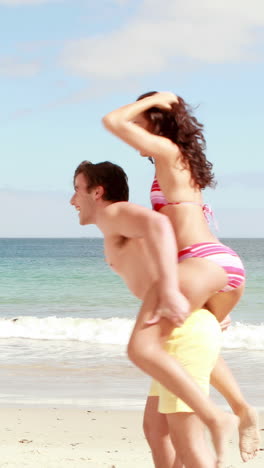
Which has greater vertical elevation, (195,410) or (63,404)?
(195,410)

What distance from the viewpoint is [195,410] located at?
3016mm

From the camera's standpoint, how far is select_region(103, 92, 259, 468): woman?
3.11 m

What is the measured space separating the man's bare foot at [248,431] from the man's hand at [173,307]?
768mm

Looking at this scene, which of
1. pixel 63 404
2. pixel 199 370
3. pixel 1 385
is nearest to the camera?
pixel 199 370

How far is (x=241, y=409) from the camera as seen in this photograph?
3539mm

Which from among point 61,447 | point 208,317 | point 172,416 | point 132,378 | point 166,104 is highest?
point 166,104

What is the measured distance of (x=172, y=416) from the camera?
10.6ft

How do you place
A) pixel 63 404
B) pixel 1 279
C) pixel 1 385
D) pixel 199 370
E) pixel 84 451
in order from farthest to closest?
pixel 1 279 → pixel 1 385 → pixel 63 404 → pixel 84 451 → pixel 199 370

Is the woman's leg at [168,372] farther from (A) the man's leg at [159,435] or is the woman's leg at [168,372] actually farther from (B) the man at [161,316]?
(A) the man's leg at [159,435]

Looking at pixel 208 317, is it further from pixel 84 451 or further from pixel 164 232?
pixel 84 451

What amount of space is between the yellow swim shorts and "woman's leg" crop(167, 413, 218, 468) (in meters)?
0.05

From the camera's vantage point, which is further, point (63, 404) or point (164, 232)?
point (63, 404)

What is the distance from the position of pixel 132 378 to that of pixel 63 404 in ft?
5.47

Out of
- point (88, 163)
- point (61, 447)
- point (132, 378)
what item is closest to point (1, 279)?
point (132, 378)
